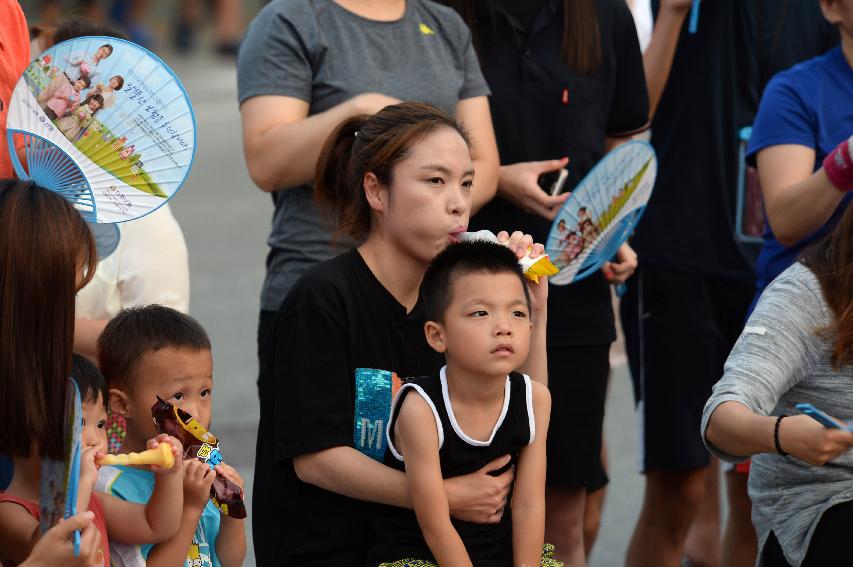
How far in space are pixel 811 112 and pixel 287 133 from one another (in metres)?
1.29

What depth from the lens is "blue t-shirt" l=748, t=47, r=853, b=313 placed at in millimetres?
3502

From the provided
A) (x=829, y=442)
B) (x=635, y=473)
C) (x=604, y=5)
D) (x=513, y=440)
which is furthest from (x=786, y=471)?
(x=635, y=473)

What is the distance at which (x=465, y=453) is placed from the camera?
8.98 ft

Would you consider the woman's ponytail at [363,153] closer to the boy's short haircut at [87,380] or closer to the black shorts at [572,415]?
the boy's short haircut at [87,380]

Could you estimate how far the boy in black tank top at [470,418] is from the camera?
8.79 feet

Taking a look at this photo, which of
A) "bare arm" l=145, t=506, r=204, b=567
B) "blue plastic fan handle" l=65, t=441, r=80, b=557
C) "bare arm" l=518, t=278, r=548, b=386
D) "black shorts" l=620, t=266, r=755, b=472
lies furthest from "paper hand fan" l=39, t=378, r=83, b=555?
"black shorts" l=620, t=266, r=755, b=472

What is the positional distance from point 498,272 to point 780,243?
113 centimetres

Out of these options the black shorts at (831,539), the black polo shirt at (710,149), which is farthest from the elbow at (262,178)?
the black shorts at (831,539)

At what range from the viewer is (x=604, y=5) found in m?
3.88

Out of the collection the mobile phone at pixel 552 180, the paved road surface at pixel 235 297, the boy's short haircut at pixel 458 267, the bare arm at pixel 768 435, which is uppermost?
the mobile phone at pixel 552 180

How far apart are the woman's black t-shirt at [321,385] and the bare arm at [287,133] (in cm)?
42

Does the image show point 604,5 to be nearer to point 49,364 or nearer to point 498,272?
point 498,272

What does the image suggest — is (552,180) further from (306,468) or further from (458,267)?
(306,468)

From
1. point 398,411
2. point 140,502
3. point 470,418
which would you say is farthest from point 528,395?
point 140,502
